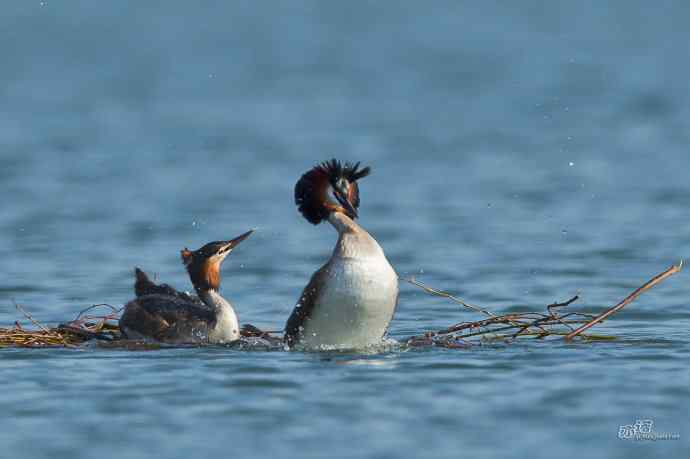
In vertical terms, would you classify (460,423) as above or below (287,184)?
below

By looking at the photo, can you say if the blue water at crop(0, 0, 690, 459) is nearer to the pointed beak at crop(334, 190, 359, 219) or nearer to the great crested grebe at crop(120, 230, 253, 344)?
the great crested grebe at crop(120, 230, 253, 344)

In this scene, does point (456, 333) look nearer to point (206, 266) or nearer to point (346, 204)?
point (346, 204)

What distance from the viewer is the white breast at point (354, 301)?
13023 mm

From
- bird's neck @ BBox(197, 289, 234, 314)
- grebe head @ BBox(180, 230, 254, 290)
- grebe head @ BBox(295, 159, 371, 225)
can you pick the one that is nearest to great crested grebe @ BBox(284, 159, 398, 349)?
grebe head @ BBox(295, 159, 371, 225)

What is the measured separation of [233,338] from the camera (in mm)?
14047

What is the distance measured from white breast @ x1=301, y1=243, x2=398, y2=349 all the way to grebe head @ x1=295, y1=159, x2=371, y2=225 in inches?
22.0

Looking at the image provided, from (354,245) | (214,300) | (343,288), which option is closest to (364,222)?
(214,300)

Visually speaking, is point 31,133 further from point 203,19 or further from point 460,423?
point 203,19

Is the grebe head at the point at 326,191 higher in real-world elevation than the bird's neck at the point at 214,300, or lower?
higher

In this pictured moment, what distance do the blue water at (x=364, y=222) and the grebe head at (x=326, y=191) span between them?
1.19 meters

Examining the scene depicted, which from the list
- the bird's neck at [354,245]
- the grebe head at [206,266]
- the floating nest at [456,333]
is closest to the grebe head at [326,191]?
the bird's neck at [354,245]

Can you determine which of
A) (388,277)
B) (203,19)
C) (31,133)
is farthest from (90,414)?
(203,19)

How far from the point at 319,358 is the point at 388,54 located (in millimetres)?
49996

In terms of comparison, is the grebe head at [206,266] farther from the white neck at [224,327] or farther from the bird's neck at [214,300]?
the white neck at [224,327]
